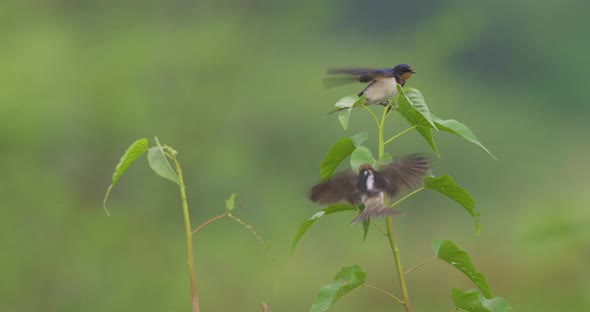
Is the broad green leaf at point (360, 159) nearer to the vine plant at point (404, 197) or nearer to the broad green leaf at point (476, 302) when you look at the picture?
the vine plant at point (404, 197)

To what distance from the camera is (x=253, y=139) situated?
13.7 ft

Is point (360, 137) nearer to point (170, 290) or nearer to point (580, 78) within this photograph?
point (170, 290)

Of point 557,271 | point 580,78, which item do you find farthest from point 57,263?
point 580,78

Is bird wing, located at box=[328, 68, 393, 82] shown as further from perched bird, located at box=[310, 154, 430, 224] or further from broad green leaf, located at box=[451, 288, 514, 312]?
broad green leaf, located at box=[451, 288, 514, 312]

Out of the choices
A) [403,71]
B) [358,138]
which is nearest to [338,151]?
[358,138]

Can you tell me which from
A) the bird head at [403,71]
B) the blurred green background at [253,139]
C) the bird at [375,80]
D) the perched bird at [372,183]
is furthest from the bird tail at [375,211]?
the blurred green background at [253,139]

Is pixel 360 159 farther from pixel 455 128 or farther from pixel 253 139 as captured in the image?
pixel 253 139

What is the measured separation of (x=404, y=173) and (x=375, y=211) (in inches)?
2.5

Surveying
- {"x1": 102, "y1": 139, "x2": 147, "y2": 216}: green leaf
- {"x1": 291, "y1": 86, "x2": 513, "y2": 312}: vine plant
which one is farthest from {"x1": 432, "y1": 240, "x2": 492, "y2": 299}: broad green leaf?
{"x1": 102, "y1": 139, "x2": 147, "y2": 216}: green leaf

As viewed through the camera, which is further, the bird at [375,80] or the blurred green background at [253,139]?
the blurred green background at [253,139]

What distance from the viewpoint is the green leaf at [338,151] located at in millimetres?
591

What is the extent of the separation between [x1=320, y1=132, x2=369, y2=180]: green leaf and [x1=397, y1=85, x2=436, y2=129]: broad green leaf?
36 millimetres

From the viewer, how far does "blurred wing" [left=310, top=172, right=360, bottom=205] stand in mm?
641

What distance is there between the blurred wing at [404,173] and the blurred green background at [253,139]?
216 centimetres
